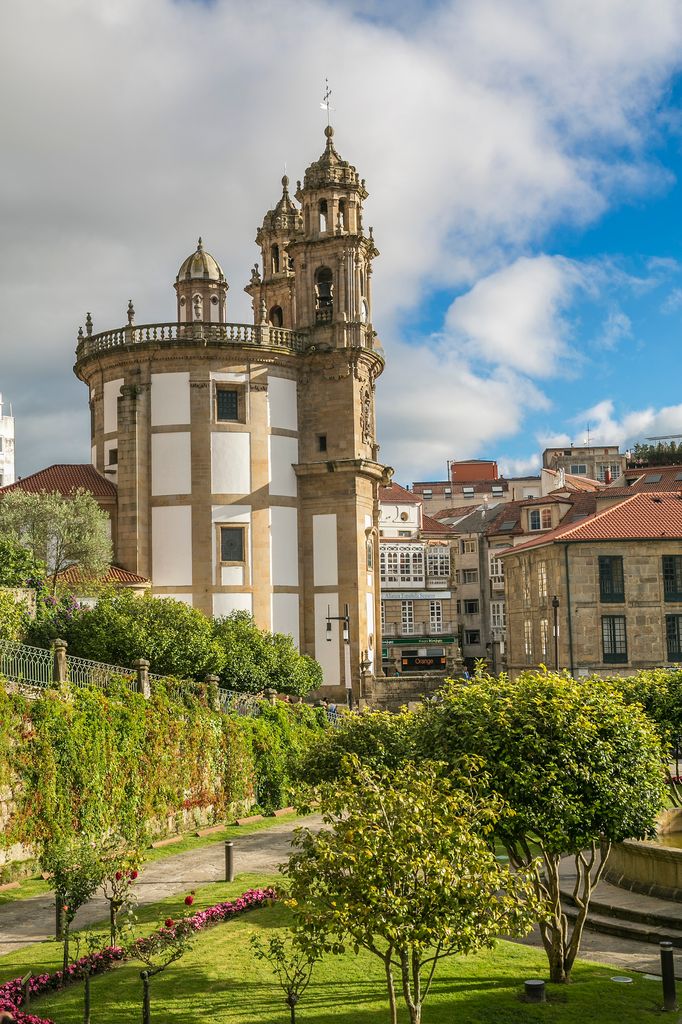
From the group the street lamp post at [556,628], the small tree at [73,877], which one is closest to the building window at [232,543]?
the street lamp post at [556,628]

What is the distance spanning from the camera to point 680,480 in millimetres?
68875

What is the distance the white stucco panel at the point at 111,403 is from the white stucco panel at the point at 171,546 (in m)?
4.89

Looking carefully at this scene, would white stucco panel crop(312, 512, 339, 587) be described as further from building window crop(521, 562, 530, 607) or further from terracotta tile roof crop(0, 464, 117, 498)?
building window crop(521, 562, 530, 607)

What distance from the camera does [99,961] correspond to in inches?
626

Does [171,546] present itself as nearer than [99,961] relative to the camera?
No

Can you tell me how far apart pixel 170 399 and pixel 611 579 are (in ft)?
71.8

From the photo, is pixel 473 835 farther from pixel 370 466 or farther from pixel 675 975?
pixel 370 466

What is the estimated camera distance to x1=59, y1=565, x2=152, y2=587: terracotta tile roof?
4372 centimetres

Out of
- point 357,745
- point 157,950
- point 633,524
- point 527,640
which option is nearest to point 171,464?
point 527,640

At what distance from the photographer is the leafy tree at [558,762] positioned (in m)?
13.5

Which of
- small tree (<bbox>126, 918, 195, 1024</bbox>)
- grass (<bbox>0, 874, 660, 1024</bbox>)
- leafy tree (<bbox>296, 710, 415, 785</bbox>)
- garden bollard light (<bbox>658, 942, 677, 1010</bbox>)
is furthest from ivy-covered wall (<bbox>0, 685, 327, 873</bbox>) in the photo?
garden bollard light (<bbox>658, 942, 677, 1010</bbox>)

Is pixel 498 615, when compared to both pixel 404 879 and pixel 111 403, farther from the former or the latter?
pixel 404 879

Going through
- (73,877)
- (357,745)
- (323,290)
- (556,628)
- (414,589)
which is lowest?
→ (73,877)

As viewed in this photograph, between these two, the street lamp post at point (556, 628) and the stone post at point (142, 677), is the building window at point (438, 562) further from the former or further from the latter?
the stone post at point (142, 677)
